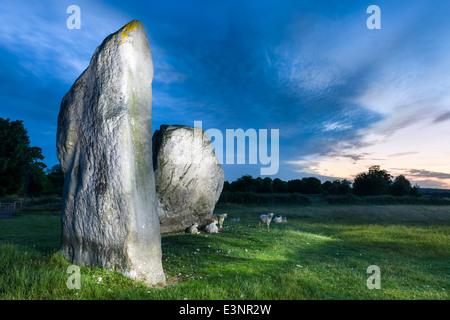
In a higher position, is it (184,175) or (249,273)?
(184,175)

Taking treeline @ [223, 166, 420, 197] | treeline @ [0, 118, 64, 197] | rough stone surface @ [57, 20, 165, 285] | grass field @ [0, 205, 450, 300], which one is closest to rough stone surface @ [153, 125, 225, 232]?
Result: grass field @ [0, 205, 450, 300]

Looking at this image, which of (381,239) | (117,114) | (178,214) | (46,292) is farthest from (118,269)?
(381,239)

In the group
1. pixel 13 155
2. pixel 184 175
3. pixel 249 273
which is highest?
pixel 13 155

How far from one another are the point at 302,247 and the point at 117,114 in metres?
10.7

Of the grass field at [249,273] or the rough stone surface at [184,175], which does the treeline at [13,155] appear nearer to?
the rough stone surface at [184,175]

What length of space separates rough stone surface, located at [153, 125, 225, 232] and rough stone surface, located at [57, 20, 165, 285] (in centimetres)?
748

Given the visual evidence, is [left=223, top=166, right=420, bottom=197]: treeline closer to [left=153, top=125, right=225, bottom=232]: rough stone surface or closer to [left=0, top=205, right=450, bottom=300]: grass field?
[left=153, top=125, right=225, bottom=232]: rough stone surface

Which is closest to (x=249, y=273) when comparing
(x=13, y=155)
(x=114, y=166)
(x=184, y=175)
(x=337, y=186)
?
(x=114, y=166)

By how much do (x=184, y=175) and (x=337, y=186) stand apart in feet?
197

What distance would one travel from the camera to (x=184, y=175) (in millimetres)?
16594

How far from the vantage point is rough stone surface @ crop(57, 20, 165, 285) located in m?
6.93

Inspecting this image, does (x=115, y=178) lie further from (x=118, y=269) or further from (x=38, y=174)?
(x=38, y=174)

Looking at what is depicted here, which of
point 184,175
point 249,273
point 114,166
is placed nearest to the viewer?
point 114,166

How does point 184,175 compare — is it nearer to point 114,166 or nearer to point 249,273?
point 114,166
